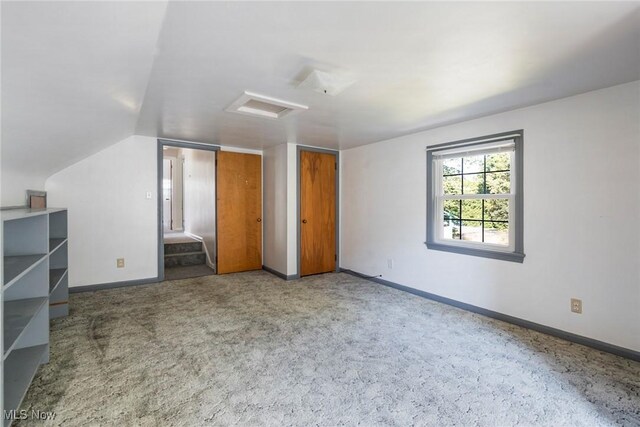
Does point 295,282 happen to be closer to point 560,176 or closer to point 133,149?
point 133,149

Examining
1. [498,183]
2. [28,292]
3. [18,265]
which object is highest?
[498,183]

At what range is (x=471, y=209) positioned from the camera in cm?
343

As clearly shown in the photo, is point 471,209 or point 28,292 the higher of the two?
point 471,209

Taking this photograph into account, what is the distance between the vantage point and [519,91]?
246cm

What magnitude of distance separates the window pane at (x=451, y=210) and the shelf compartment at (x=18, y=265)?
376cm

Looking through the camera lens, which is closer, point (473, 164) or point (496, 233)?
point (496, 233)

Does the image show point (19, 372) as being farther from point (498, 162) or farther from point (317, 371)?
point (498, 162)

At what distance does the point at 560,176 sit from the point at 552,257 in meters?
0.72

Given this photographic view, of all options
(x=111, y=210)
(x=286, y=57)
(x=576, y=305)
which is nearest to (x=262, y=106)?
(x=286, y=57)

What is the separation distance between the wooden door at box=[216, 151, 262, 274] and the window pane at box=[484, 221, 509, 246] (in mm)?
3498

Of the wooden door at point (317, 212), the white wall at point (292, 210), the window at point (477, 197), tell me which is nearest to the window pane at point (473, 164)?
the window at point (477, 197)

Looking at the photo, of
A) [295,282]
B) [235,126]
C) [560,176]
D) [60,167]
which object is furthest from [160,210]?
[560,176]

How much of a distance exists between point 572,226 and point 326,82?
2.40 metres

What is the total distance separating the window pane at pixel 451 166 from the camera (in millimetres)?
3549
